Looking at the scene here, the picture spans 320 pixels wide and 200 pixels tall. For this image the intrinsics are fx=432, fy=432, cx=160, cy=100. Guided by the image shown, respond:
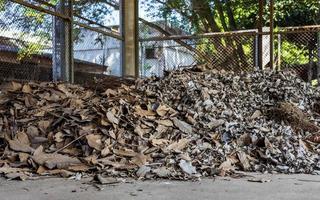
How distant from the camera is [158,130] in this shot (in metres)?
4.43

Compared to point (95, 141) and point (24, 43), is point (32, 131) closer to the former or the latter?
point (95, 141)

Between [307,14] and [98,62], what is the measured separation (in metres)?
6.94

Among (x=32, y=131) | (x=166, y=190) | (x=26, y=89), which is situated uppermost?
(x=26, y=89)

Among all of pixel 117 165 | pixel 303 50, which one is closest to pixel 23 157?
pixel 117 165

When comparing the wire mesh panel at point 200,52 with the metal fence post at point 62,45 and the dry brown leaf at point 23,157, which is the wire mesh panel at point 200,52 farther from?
the dry brown leaf at point 23,157

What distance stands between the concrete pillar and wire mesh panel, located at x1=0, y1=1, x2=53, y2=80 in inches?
97.8

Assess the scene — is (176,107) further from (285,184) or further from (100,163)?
(285,184)

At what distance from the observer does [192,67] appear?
6.45 meters

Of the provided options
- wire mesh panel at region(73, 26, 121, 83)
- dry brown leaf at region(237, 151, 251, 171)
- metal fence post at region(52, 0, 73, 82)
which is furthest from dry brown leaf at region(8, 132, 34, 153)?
wire mesh panel at region(73, 26, 121, 83)

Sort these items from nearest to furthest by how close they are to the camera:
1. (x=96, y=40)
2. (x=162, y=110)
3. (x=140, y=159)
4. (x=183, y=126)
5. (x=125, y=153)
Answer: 1. (x=140, y=159)
2. (x=125, y=153)
3. (x=183, y=126)
4. (x=162, y=110)
5. (x=96, y=40)

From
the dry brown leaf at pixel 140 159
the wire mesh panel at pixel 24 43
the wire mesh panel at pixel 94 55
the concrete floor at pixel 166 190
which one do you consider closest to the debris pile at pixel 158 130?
the dry brown leaf at pixel 140 159

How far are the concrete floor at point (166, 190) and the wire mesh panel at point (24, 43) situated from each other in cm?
268

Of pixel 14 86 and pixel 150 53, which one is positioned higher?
pixel 150 53

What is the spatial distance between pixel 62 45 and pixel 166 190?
13.3 ft
